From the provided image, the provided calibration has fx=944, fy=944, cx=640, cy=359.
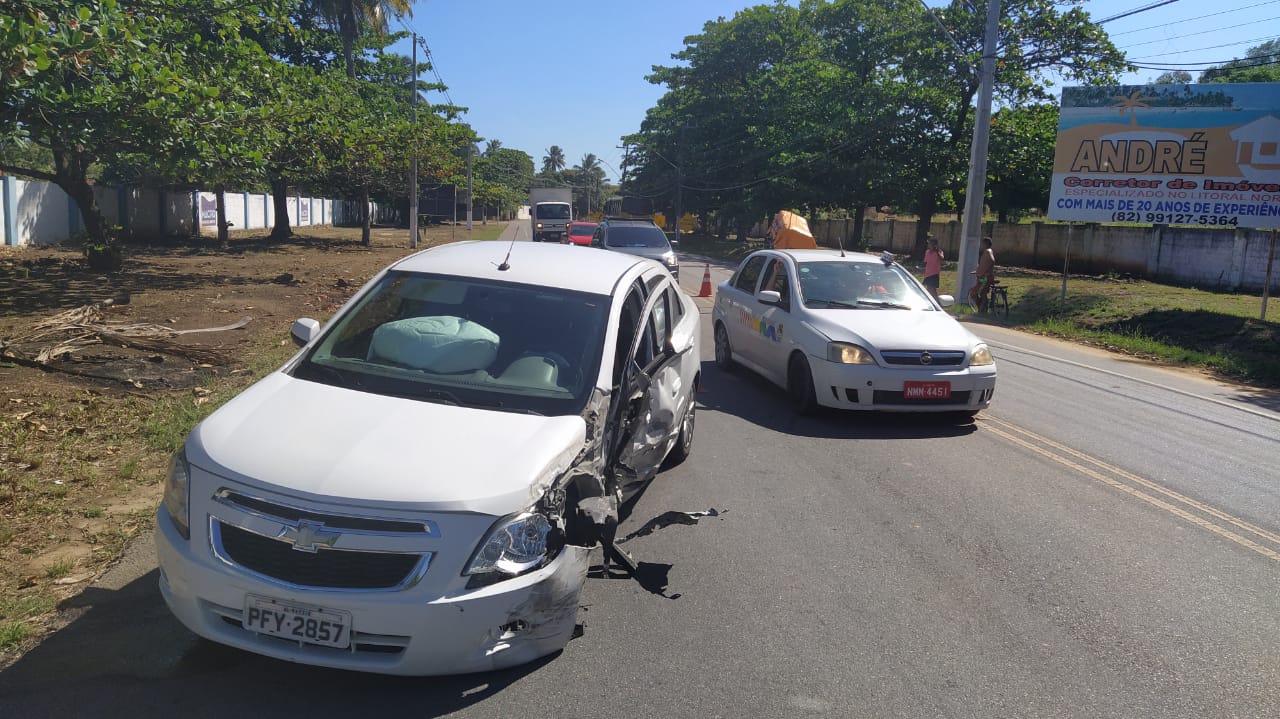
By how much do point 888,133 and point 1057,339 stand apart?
21433 millimetres

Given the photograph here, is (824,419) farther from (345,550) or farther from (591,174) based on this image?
(591,174)

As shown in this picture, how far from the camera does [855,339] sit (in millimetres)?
8703

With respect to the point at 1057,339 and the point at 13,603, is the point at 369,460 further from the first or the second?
the point at 1057,339

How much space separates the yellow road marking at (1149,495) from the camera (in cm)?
590

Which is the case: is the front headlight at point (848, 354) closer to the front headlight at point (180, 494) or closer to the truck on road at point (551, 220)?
the front headlight at point (180, 494)

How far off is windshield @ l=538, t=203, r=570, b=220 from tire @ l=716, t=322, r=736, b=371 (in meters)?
39.6

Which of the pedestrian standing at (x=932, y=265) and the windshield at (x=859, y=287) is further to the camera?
the pedestrian standing at (x=932, y=265)

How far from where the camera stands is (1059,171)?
2136 centimetres

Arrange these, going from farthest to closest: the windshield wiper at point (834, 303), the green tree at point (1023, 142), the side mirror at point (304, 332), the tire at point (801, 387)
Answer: the green tree at point (1023, 142), the windshield wiper at point (834, 303), the tire at point (801, 387), the side mirror at point (304, 332)

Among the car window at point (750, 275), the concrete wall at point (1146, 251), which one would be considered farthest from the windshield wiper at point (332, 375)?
the concrete wall at point (1146, 251)

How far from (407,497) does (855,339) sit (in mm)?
5918

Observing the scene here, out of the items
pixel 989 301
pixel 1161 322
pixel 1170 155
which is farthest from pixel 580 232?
pixel 1161 322

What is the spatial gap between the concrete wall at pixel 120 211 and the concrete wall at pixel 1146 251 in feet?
89.2

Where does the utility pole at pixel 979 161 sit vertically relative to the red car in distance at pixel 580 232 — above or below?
above
